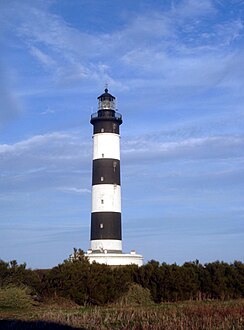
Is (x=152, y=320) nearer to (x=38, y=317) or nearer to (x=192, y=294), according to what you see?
(x=38, y=317)

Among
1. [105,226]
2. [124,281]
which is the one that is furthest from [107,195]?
[124,281]

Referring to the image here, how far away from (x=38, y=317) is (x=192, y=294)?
369 inches

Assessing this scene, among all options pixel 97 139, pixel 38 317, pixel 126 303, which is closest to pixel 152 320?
pixel 38 317

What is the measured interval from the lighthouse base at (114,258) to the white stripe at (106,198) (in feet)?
8.74

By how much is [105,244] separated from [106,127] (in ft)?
23.7

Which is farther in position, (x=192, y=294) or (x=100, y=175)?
(x=100, y=175)

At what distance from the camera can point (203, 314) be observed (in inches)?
584

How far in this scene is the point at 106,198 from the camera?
31938 mm

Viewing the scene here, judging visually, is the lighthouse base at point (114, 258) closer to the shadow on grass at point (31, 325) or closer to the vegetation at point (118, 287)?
the vegetation at point (118, 287)

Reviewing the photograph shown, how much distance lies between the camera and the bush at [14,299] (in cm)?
1961

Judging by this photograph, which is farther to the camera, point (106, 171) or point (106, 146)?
point (106, 146)

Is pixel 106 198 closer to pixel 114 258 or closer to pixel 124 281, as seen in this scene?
pixel 114 258

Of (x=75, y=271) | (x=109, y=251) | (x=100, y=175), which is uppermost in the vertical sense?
(x=100, y=175)

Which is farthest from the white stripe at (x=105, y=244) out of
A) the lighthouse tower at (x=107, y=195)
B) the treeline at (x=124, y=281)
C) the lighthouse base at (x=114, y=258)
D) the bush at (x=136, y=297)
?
the bush at (x=136, y=297)
